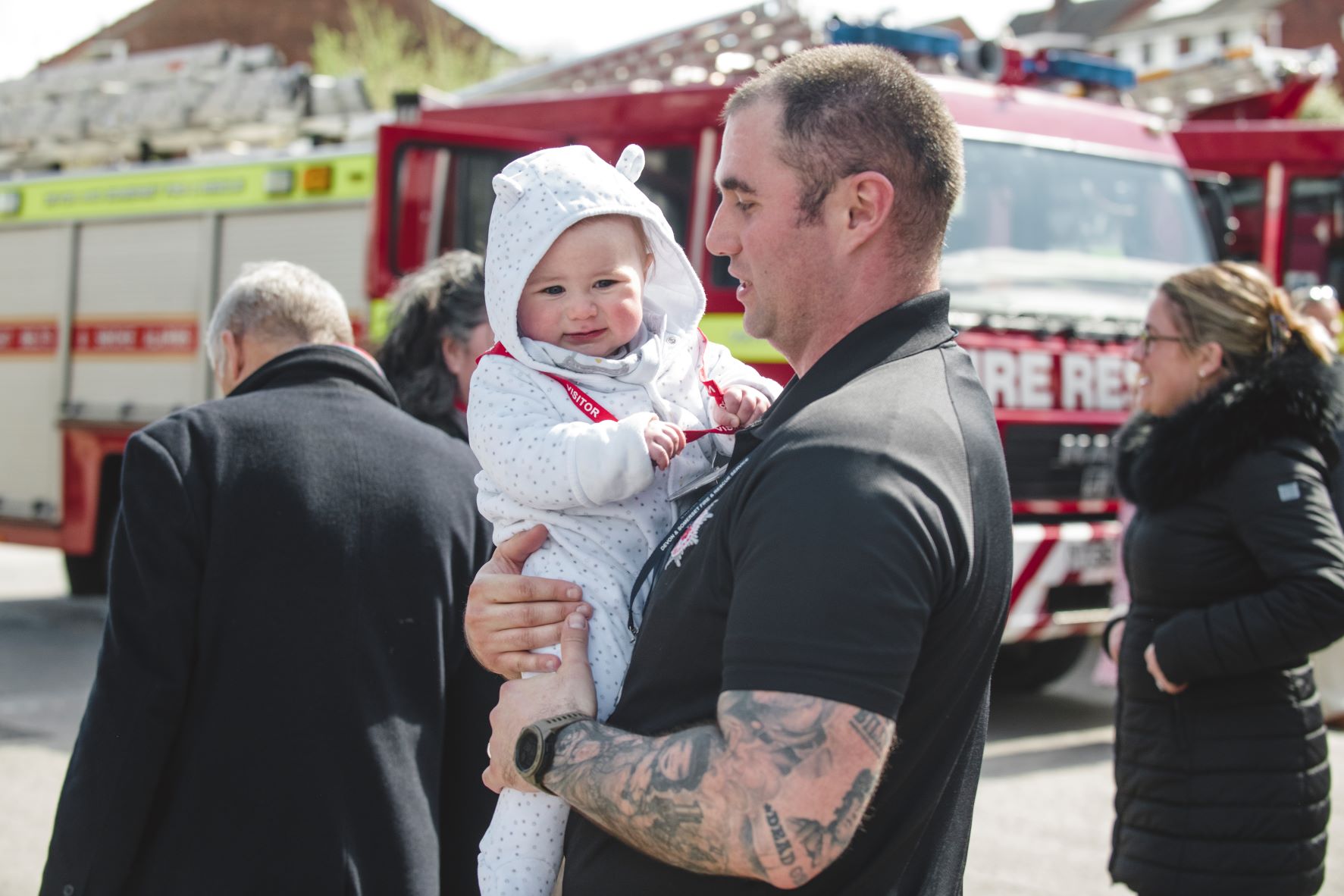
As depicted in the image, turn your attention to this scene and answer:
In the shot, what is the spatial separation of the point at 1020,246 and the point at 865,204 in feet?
16.2

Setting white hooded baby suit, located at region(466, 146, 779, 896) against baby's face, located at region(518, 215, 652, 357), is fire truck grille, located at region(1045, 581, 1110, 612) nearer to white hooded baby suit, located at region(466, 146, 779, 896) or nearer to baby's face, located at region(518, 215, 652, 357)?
white hooded baby suit, located at region(466, 146, 779, 896)

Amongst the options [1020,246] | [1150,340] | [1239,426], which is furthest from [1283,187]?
[1239,426]

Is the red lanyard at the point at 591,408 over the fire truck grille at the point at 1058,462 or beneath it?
over

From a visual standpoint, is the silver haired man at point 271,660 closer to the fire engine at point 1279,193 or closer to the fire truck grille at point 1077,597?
the fire truck grille at point 1077,597

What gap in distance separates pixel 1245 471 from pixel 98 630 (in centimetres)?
821

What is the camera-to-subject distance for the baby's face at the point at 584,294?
215cm

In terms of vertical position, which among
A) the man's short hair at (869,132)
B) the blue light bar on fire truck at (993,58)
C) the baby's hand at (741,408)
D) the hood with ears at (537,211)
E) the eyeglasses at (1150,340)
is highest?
the blue light bar on fire truck at (993,58)

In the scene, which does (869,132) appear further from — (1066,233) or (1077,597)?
(1077,597)

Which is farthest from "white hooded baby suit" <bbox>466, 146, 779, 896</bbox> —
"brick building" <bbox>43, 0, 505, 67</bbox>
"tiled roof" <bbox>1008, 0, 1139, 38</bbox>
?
"tiled roof" <bbox>1008, 0, 1139, 38</bbox>

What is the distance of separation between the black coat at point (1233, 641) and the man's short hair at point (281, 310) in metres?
1.86

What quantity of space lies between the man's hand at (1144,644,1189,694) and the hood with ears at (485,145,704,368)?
5.44 ft

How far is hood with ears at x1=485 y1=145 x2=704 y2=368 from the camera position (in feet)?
6.98

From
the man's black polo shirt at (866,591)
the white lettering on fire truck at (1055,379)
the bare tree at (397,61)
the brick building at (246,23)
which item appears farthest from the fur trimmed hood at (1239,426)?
the brick building at (246,23)

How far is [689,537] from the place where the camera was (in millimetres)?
1775
